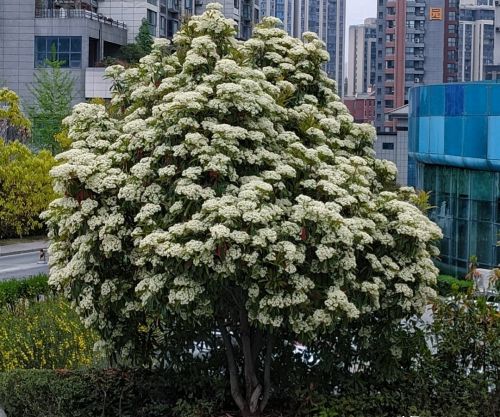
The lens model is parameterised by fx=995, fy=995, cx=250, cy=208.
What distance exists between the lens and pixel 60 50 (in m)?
56.5

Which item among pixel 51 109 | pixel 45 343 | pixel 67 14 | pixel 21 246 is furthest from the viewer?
pixel 67 14

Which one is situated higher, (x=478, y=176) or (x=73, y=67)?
(x=73, y=67)

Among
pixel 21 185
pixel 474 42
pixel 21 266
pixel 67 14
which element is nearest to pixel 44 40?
pixel 67 14

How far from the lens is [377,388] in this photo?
505 inches

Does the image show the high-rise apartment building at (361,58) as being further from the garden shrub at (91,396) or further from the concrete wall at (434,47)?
the garden shrub at (91,396)

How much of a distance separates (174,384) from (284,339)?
158cm

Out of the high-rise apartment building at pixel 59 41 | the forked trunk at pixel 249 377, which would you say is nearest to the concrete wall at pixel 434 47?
the high-rise apartment building at pixel 59 41

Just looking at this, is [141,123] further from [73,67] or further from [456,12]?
[456,12]

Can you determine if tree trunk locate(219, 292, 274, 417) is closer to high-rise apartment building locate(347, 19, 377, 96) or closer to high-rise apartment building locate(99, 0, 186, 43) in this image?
high-rise apartment building locate(99, 0, 186, 43)

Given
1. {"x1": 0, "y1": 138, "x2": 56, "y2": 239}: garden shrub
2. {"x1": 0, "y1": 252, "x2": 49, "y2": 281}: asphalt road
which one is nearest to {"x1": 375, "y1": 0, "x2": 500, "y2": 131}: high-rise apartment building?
{"x1": 0, "y1": 138, "x2": 56, "y2": 239}: garden shrub

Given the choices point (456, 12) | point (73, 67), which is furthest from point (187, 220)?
point (456, 12)

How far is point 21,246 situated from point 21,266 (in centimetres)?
592

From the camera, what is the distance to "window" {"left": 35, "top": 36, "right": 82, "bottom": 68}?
183ft

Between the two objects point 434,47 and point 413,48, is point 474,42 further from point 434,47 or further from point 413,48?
point 413,48
